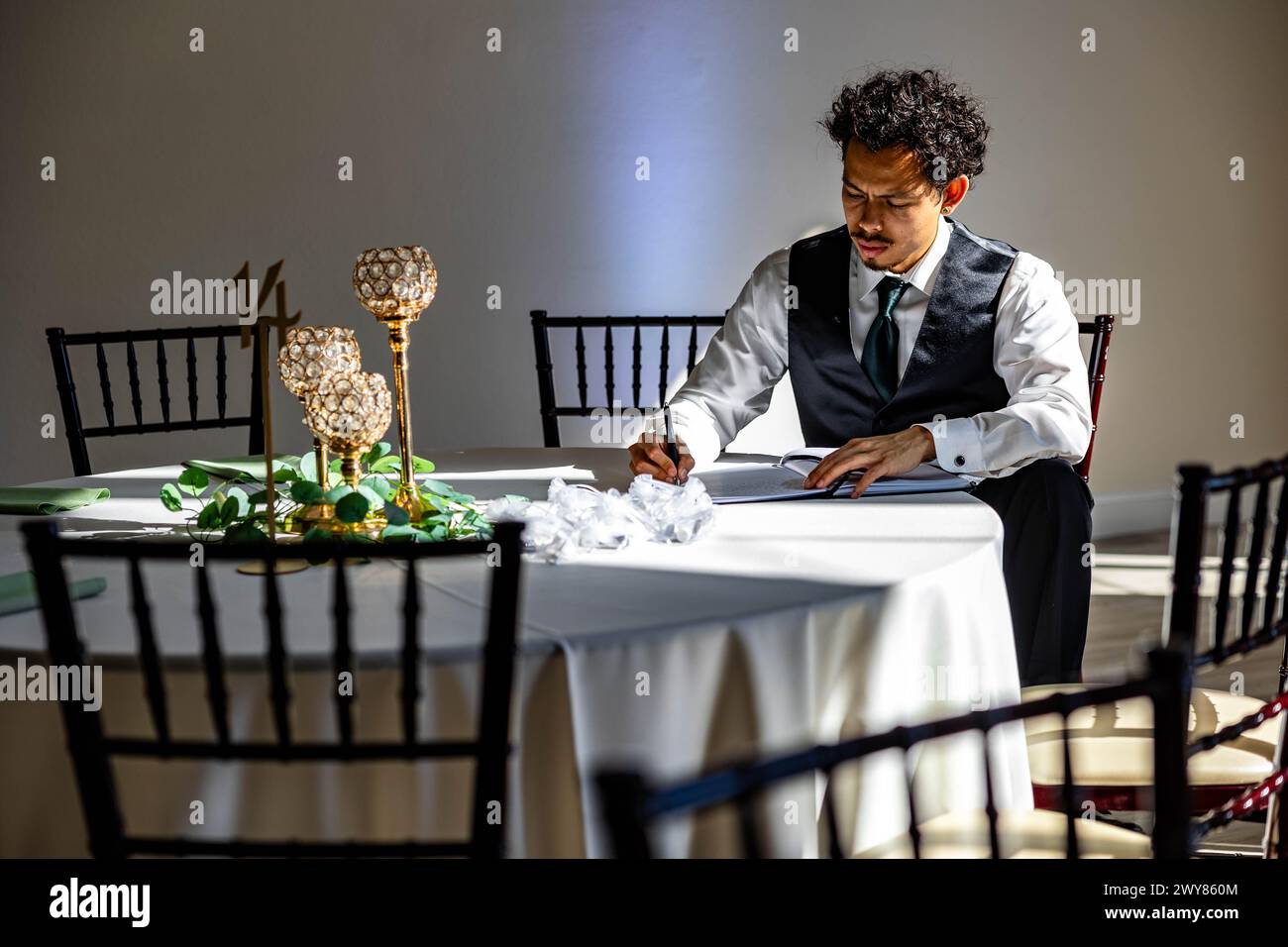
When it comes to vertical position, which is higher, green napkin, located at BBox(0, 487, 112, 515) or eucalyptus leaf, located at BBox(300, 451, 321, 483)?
eucalyptus leaf, located at BBox(300, 451, 321, 483)

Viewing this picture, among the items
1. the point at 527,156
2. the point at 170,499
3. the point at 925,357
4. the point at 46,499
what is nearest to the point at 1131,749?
the point at 925,357

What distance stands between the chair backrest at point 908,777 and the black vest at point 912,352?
148cm

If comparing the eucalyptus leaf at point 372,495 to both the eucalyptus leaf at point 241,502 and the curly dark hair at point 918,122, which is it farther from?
the curly dark hair at point 918,122

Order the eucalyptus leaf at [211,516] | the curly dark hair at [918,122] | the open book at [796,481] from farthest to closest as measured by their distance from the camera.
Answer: the curly dark hair at [918,122] < the open book at [796,481] < the eucalyptus leaf at [211,516]

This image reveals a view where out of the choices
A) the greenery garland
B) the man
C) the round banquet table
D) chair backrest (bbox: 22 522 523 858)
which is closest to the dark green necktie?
the man

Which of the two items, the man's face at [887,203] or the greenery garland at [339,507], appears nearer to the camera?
the greenery garland at [339,507]

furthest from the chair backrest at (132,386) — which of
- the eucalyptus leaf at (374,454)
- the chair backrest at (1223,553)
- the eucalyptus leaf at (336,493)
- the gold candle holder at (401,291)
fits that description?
the chair backrest at (1223,553)

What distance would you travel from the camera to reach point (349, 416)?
5.03ft

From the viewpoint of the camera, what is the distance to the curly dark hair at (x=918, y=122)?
85.1 inches

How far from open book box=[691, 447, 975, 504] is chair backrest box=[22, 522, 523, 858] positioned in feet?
2.73

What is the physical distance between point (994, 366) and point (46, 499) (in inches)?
62.0

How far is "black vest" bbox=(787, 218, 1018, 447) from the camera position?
2297 mm

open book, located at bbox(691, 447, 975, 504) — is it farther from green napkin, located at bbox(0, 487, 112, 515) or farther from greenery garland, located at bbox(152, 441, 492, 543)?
green napkin, located at bbox(0, 487, 112, 515)
